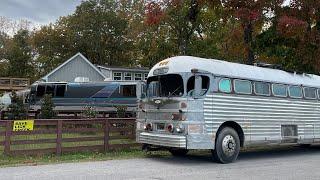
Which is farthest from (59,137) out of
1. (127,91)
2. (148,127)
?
(127,91)

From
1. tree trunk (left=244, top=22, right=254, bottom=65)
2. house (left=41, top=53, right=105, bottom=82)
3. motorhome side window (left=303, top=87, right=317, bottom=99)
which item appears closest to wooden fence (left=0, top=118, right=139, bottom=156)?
motorhome side window (left=303, top=87, right=317, bottom=99)

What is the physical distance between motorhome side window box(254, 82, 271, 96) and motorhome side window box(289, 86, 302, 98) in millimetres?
1394

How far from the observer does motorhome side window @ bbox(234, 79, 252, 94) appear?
49.5 ft

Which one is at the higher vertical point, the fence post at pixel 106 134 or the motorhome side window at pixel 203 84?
the motorhome side window at pixel 203 84

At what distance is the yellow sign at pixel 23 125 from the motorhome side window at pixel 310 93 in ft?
32.1

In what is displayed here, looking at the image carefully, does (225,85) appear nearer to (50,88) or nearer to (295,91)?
(295,91)

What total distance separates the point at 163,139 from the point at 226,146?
1.95 m

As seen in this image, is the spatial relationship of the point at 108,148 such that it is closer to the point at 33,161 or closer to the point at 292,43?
the point at 33,161

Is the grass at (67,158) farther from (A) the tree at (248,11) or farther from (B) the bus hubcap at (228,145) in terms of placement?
(A) the tree at (248,11)

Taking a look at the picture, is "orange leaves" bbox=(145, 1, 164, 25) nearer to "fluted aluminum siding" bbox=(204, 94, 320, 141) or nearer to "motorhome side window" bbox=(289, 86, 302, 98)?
"motorhome side window" bbox=(289, 86, 302, 98)

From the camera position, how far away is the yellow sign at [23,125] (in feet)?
47.1

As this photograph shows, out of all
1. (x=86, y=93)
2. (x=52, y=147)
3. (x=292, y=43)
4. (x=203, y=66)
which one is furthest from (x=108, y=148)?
(x=86, y=93)

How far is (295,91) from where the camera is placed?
17500 millimetres

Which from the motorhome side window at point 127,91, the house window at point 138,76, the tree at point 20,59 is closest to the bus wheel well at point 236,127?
the motorhome side window at point 127,91
